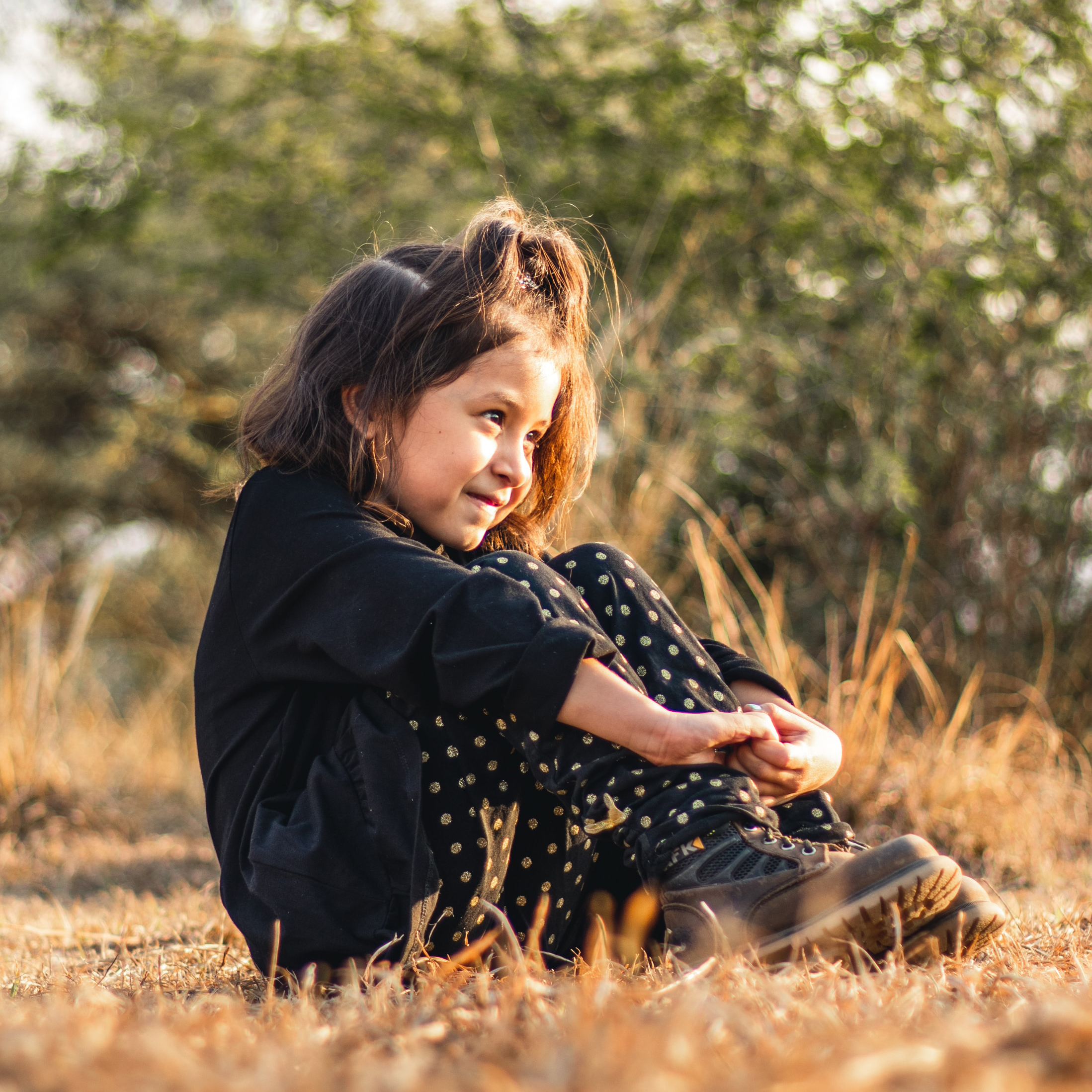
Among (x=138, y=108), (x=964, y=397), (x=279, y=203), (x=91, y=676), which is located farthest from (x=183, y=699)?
(x=964, y=397)

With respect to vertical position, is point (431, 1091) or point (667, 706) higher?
point (431, 1091)

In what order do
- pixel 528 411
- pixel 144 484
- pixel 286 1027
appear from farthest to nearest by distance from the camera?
pixel 144 484, pixel 528 411, pixel 286 1027

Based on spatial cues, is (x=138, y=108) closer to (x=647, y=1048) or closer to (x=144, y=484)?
(x=144, y=484)

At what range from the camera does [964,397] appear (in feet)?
13.3

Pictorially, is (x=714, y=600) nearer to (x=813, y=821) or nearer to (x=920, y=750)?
(x=920, y=750)

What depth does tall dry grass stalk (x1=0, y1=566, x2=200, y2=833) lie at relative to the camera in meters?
3.35

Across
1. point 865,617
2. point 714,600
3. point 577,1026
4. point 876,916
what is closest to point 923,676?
point 865,617

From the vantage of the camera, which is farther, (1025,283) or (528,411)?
(1025,283)

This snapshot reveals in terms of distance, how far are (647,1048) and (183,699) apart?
597 centimetres

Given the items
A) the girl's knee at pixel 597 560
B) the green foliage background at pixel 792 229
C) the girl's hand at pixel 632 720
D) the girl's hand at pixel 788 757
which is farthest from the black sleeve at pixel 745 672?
the green foliage background at pixel 792 229

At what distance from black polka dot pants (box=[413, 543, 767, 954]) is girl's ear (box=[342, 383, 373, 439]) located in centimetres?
34

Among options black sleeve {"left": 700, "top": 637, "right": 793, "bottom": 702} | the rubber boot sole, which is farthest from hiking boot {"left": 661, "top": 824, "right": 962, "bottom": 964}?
black sleeve {"left": 700, "top": 637, "right": 793, "bottom": 702}

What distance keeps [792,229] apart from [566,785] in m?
3.62

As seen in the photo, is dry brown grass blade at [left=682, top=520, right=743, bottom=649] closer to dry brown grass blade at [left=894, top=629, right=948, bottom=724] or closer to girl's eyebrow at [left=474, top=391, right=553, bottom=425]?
dry brown grass blade at [left=894, top=629, right=948, bottom=724]
